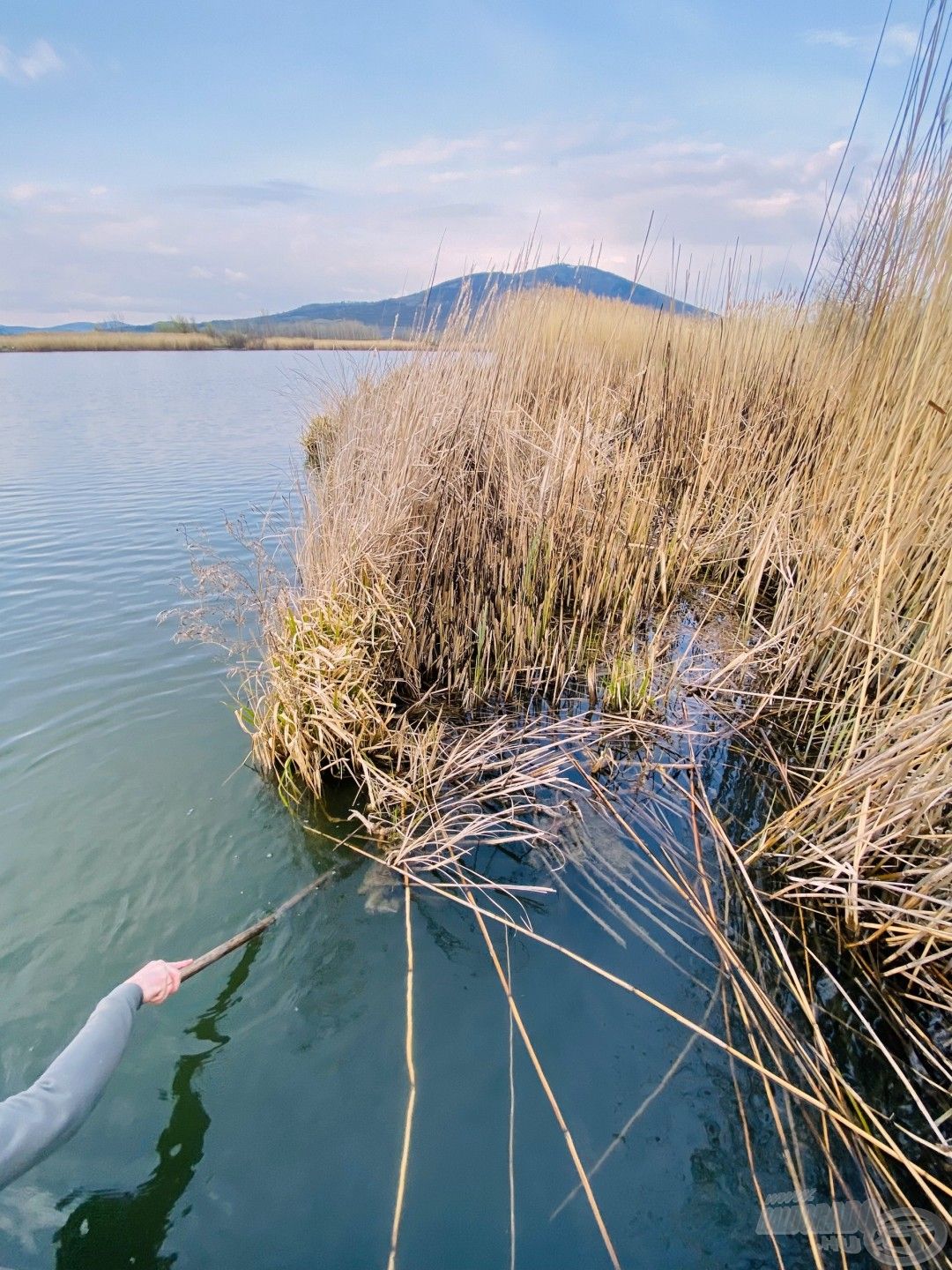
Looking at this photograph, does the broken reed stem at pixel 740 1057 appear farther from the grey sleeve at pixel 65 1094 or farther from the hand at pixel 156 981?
the grey sleeve at pixel 65 1094

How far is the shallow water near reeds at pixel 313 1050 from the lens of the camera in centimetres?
153

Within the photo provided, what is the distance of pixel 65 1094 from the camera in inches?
55.2

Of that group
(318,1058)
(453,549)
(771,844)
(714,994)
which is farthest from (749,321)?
(318,1058)

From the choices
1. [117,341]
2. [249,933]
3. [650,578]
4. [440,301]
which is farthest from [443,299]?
[117,341]

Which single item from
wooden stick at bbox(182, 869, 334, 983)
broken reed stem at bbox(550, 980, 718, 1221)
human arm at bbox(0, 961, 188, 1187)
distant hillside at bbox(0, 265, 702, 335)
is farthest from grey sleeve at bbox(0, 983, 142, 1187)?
distant hillside at bbox(0, 265, 702, 335)

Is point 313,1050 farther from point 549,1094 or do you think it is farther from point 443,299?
point 443,299

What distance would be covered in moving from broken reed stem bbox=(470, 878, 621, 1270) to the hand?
937 millimetres

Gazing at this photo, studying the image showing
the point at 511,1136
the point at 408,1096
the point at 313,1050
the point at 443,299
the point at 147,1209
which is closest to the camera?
the point at 147,1209

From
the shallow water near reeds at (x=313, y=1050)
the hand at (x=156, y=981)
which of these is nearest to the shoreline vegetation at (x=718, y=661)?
the shallow water near reeds at (x=313, y=1050)

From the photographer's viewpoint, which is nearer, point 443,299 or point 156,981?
point 156,981

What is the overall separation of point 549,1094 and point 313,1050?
73cm

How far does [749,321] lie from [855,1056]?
5.39 meters

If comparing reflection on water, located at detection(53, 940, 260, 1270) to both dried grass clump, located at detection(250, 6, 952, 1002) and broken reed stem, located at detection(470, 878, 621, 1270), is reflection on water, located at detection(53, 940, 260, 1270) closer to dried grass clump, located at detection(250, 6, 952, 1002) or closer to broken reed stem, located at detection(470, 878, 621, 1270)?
broken reed stem, located at detection(470, 878, 621, 1270)

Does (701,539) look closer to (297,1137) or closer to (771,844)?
(771,844)
